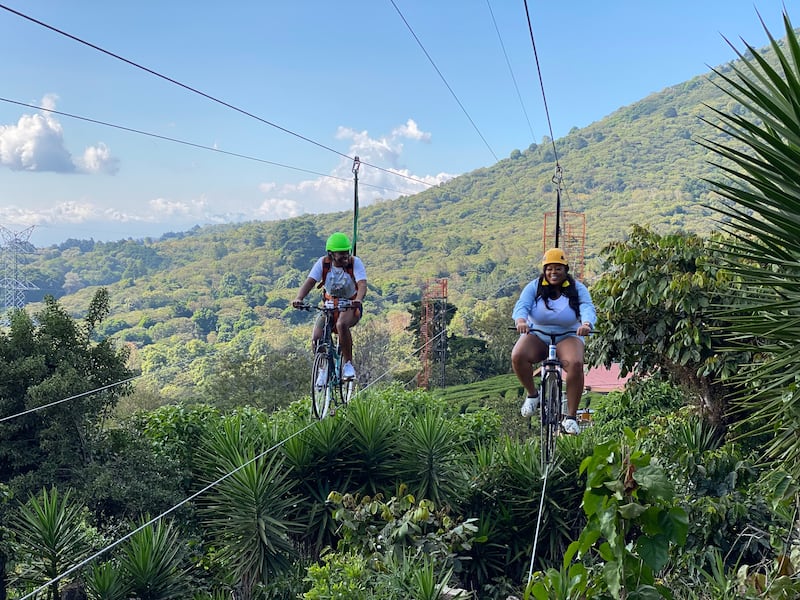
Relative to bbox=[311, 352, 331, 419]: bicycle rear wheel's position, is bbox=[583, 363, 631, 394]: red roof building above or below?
below

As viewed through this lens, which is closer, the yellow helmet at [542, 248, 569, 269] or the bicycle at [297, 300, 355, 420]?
the yellow helmet at [542, 248, 569, 269]

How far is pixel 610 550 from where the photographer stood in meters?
2.90

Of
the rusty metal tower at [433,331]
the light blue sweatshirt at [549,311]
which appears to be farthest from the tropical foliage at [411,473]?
the rusty metal tower at [433,331]

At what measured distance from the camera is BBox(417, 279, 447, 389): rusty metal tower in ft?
126

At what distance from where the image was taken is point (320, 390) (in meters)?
7.94

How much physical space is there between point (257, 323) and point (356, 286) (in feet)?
170

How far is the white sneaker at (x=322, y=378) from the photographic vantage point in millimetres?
7734

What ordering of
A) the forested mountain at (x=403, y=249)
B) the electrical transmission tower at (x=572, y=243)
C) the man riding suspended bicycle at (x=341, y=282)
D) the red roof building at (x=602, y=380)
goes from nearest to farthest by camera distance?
the man riding suspended bicycle at (x=341, y=282)
the electrical transmission tower at (x=572, y=243)
the red roof building at (x=602, y=380)
the forested mountain at (x=403, y=249)

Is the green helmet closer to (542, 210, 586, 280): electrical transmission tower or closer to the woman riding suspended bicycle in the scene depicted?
the woman riding suspended bicycle

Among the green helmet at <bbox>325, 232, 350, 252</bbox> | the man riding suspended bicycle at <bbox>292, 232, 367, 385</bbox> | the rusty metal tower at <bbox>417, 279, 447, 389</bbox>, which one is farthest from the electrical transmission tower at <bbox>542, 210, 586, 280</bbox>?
the green helmet at <bbox>325, 232, 350, 252</bbox>

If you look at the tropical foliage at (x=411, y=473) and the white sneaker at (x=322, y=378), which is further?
the white sneaker at (x=322, y=378)

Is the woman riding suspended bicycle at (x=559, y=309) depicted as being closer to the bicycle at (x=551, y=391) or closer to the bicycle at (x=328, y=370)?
the bicycle at (x=551, y=391)

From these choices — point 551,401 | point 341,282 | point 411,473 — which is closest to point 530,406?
point 551,401

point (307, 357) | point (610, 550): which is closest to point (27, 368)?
point (610, 550)
